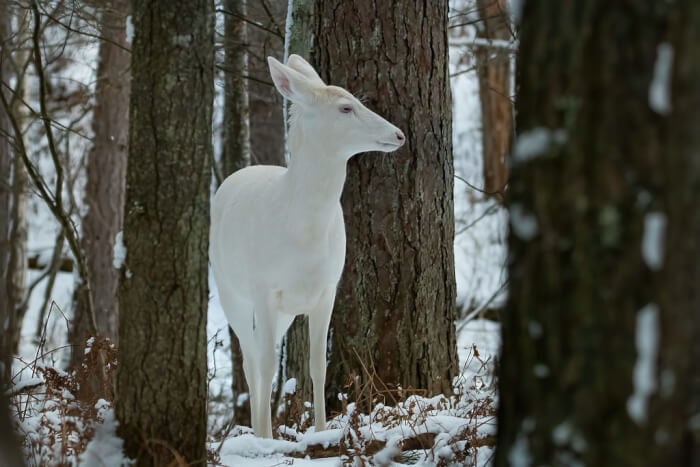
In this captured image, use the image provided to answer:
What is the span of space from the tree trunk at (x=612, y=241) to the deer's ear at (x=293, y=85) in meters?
2.60

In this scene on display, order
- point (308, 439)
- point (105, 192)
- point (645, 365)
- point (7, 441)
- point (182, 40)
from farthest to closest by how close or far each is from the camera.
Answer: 1. point (105, 192)
2. point (308, 439)
3. point (182, 40)
4. point (645, 365)
5. point (7, 441)

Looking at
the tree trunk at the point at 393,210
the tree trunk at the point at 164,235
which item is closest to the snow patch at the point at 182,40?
the tree trunk at the point at 164,235

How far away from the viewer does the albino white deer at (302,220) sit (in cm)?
501

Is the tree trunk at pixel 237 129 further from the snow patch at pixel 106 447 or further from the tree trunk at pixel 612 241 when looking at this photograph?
the tree trunk at pixel 612 241

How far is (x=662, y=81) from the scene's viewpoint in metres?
2.39

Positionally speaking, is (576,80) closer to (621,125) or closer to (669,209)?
(621,125)

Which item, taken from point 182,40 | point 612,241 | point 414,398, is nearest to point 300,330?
point 414,398

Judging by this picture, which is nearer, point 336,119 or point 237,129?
point 336,119

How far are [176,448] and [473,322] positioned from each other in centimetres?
1240

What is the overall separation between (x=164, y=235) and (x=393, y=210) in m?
2.63

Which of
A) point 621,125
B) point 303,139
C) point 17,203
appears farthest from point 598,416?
point 17,203

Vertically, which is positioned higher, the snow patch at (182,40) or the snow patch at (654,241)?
the snow patch at (182,40)

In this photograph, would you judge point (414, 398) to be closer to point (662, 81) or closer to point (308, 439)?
point (308, 439)

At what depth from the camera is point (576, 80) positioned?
2.48m
